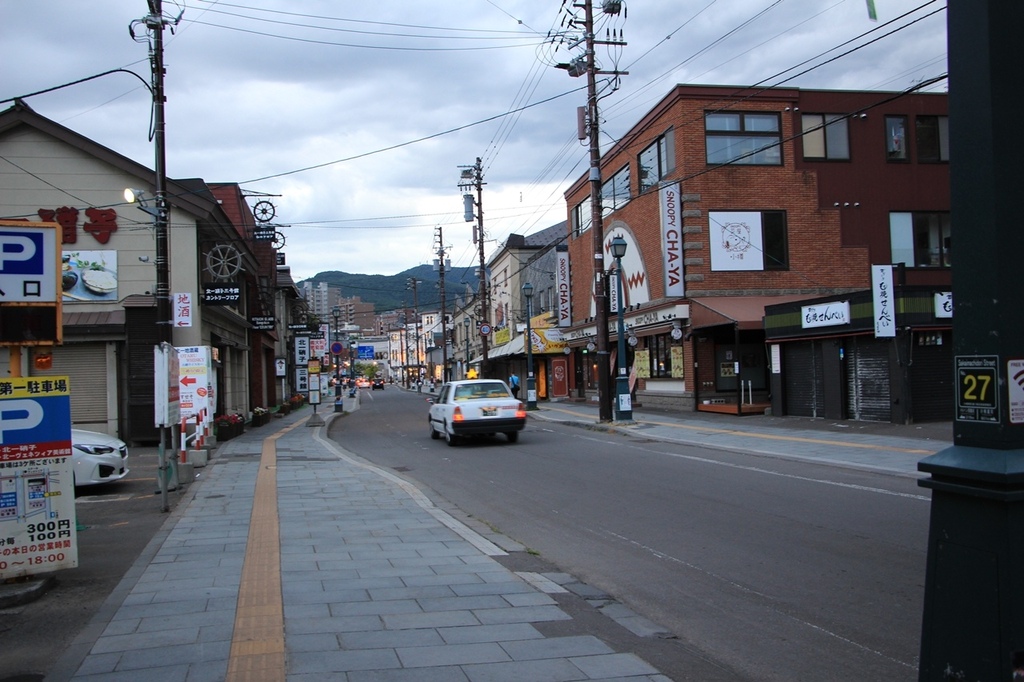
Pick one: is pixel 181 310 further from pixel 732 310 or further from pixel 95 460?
pixel 732 310

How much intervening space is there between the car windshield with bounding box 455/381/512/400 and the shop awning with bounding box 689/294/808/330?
321 inches

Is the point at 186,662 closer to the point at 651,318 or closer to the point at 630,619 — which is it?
the point at 630,619

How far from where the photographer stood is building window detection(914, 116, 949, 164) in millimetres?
29375

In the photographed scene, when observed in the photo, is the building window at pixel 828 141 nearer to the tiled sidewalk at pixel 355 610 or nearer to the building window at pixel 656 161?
the building window at pixel 656 161

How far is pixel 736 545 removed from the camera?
826cm

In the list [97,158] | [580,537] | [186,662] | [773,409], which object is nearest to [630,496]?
[580,537]

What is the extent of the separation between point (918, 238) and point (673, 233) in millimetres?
9364

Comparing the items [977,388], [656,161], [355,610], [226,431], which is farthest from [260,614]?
[656,161]

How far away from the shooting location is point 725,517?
9719 mm

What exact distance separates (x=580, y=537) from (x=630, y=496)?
278 cm

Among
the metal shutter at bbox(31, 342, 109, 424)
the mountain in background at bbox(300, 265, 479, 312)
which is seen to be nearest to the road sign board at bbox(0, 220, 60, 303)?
the metal shutter at bbox(31, 342, 109, 424)

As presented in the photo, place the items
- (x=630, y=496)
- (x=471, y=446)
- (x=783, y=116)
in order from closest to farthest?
1. (x=630, y=496)
2. (x=471, y=446)
3. (x=783, y=116)

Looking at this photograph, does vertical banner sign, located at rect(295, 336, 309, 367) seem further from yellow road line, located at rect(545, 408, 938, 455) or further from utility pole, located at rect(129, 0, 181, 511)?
utility pole, located at rect(129, 0, 181, 511)

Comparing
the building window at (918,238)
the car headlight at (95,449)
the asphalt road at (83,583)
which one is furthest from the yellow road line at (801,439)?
the car headlight at (95,449)
